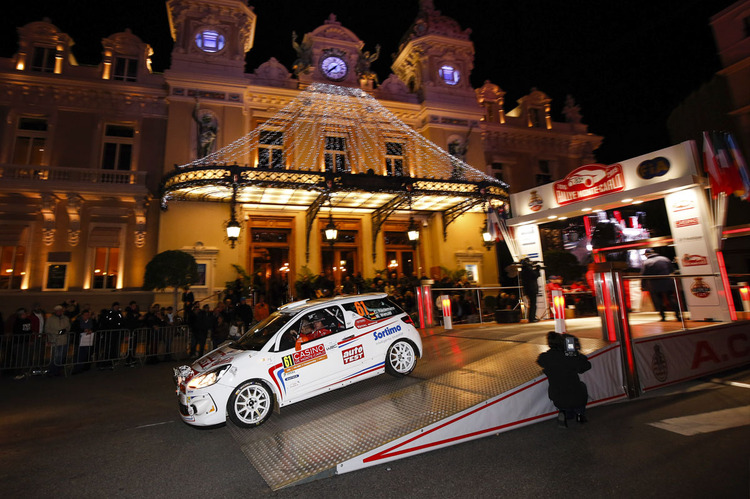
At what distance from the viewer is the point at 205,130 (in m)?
17.5

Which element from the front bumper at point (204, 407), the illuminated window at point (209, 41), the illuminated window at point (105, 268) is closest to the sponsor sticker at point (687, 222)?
the front bumper at point (204, 407)

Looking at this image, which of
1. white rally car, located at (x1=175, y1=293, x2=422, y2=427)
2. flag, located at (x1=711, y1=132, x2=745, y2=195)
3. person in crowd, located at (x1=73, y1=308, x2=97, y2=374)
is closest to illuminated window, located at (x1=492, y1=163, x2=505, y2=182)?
flag, located at (x1=711, y1=132, x2=745, y2=195)

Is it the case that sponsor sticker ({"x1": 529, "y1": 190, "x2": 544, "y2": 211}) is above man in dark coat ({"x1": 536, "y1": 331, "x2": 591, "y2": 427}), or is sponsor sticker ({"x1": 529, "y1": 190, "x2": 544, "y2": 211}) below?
above

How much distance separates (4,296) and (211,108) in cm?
1145

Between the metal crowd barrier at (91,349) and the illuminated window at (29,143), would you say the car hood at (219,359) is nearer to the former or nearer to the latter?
the metal crowd barrier at (91,349)

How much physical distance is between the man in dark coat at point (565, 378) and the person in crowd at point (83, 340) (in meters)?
11.5

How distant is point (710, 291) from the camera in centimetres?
967

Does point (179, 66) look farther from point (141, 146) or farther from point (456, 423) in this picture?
point (456, 423)

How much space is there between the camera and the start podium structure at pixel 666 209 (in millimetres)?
9789

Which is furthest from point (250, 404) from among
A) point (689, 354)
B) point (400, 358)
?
point (689, 354)

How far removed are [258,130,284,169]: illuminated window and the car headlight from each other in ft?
Result: 47.4

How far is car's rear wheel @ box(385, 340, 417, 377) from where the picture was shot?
7070mm

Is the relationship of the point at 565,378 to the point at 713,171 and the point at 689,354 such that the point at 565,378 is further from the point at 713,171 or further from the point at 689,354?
the point at 713,171

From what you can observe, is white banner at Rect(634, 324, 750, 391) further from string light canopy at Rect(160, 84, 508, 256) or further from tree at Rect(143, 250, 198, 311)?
tree at Rect(143, 250, 198, 311)
